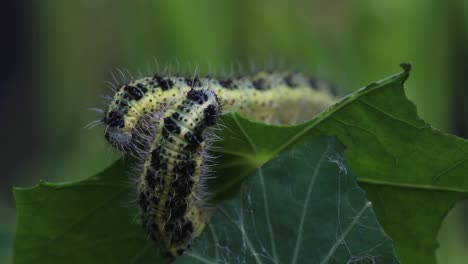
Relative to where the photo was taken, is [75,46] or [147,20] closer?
[147,20]

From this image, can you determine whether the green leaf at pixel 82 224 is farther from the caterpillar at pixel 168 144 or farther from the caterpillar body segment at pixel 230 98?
the caterpillar body segment at pixel 230 98

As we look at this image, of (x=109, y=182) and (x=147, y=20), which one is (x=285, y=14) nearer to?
(x=147, y=20)

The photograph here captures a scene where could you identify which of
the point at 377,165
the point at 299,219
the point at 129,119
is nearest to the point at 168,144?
the point at 129,119

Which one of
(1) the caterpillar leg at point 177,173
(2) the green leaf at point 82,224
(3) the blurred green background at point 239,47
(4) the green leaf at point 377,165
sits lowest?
(2) the green leaf at point 82,224

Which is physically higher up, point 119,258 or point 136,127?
point 136,127

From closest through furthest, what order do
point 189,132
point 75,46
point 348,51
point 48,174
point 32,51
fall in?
point 189,132 < point 348,51 < point 48,174 < point 75,46 < point 32,51

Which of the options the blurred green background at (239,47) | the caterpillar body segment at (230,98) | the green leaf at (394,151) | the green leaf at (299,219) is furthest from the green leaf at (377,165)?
the blurred green background at (239,47)

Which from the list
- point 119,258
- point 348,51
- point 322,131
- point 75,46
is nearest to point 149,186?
point 119,258
